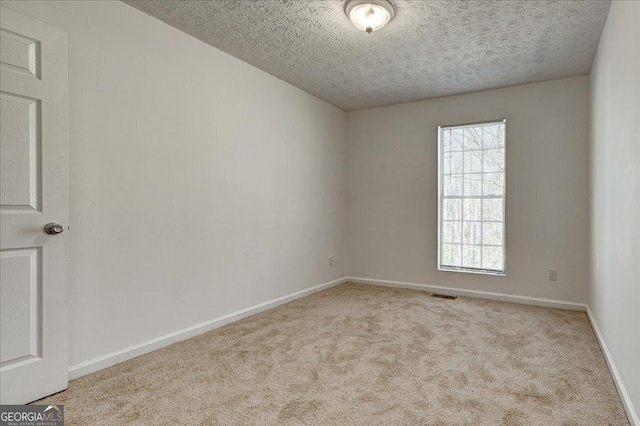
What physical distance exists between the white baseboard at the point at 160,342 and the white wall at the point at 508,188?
177 centimetres

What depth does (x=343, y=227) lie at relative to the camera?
5.33 m

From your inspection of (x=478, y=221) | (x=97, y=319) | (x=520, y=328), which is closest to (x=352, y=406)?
(x=97, y=319)

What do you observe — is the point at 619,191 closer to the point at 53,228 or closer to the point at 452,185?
the point at 452,185

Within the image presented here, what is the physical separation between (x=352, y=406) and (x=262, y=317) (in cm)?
176

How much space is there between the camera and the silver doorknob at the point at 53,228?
80.2 inches

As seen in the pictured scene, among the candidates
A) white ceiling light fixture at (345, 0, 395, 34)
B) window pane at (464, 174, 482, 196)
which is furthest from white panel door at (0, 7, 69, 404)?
window pane at (464, 174, 482, 196)

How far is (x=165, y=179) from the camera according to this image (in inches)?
111

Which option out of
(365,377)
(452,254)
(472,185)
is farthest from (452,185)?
(365,377)

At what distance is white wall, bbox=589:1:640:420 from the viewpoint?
1812mm

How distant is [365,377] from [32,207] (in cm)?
220

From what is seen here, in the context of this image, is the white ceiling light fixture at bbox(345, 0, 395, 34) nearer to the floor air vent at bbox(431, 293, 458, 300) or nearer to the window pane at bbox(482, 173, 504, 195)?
→ the window pane at bbox(482, 173, 504, 195)

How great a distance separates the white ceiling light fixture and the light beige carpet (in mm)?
2426

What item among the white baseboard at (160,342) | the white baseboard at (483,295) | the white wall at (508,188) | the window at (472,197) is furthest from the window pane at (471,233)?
the white baseboard at (160,342)

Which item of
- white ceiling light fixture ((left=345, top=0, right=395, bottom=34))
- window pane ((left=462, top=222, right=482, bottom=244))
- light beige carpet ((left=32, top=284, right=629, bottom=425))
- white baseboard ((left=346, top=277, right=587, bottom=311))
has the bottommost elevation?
light beige carpet ((left=32, top=284, right=629, bottom=425))
